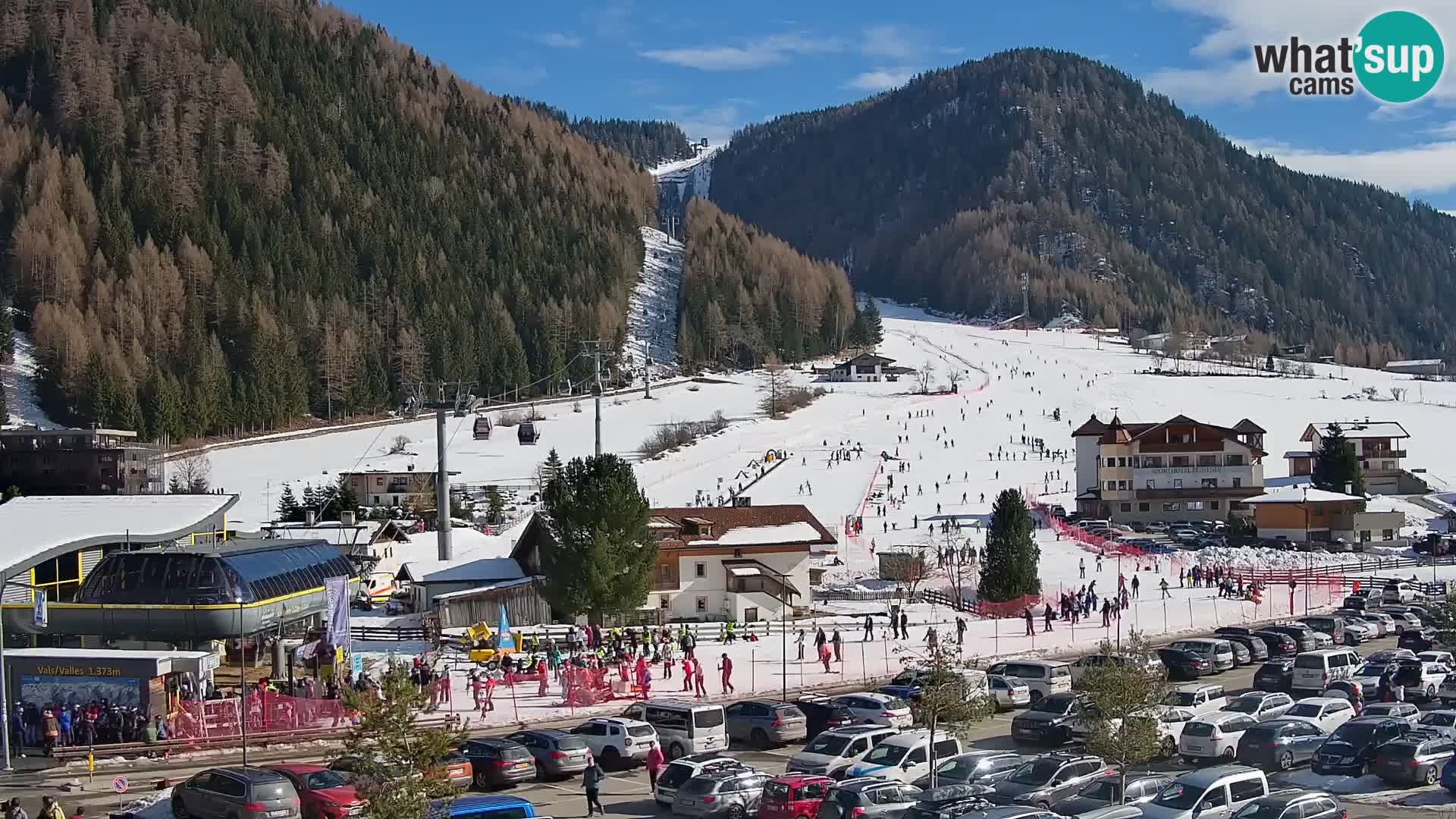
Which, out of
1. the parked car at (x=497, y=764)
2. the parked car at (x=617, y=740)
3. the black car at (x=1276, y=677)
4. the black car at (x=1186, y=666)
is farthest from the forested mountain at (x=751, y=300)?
the parked car at (x=497, y=764)

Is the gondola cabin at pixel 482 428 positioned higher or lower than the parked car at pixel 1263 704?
higher

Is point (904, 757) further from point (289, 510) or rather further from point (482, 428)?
point (289, 510)

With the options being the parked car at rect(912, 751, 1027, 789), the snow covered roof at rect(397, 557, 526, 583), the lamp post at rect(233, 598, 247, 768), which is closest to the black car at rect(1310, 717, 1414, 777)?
the parked car at rect(912, 751, 1027, 789)

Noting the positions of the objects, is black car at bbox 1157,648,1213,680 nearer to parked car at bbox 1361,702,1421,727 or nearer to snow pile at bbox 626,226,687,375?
parked car at bbox 1361,702,1421,727

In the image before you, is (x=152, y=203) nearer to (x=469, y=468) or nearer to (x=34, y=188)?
(x=34, y=188)

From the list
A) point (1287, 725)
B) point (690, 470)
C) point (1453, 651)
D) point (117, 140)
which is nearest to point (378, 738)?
point (1287, 725)

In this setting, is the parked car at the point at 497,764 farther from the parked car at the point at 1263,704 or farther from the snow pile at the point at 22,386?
the snow pile at the point at 22,386
